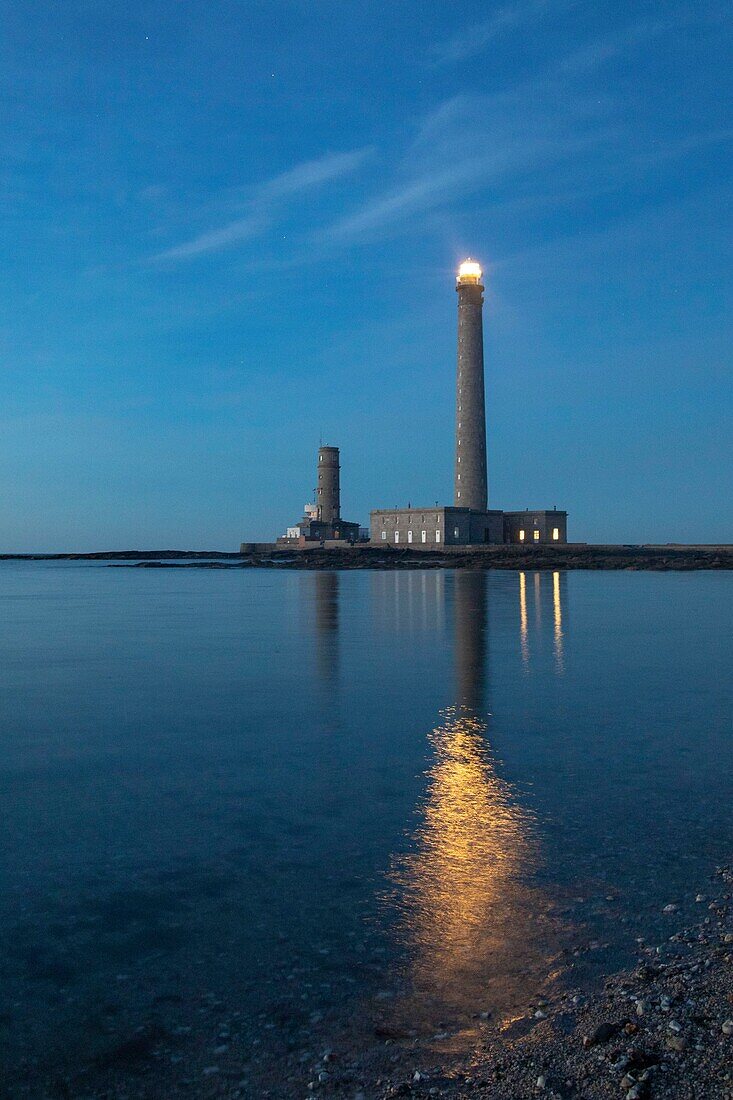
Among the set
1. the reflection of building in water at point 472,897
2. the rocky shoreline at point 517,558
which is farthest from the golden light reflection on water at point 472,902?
the rocky shoreline at point 517,558

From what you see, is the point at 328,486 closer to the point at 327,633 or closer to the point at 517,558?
the point at 517,558

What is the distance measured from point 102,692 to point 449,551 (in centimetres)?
5599

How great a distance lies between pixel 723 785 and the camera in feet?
21.0

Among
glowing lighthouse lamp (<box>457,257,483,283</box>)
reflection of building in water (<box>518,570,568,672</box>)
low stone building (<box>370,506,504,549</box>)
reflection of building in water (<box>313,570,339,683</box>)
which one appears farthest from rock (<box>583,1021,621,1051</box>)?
glowing lighthouse lamp (<box>457,257,483,283</box>)

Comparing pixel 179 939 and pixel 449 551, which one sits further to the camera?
pixel 449 551

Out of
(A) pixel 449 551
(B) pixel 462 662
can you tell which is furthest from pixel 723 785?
(A) pixel 449 551

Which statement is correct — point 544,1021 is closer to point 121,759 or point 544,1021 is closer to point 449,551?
point 121,759

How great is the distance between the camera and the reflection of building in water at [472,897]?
3703 mm

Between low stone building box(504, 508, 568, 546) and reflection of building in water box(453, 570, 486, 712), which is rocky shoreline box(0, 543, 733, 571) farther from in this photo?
reflection of building in water box(453, 570, 486, 712)

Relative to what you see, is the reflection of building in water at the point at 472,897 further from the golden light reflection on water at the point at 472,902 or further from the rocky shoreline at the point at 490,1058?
the rocky shoreline at the point at 490,1058

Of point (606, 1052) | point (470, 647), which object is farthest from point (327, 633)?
point (606, 1052)

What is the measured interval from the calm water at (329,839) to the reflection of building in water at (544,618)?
5.10 feet

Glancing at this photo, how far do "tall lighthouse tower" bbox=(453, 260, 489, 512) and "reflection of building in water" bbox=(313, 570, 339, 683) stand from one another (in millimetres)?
35165

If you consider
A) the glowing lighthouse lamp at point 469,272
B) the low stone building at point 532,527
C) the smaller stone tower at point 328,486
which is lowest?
the low stone building at point 532,527
